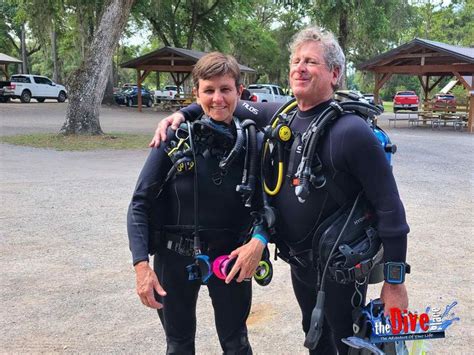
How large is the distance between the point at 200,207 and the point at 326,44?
3.00 feet

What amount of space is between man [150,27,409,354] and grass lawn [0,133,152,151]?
10.6m

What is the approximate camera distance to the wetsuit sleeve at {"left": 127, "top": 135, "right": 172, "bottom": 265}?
2.20 meters

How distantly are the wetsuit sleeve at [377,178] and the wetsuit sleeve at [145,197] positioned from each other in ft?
2.65

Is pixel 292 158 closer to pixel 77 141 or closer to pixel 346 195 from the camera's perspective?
pixel 346 195

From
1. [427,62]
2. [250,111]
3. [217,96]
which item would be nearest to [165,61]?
[427,62]

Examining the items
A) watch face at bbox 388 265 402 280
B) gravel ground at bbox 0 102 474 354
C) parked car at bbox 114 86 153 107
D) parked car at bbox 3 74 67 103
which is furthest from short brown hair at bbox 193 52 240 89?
parked car at bbox 114 86 153 107

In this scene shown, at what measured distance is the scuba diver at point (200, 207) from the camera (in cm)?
219

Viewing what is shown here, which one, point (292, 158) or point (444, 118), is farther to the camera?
point (444, 118)

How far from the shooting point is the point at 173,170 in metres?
2.22

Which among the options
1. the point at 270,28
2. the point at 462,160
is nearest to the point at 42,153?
the point at 462,160

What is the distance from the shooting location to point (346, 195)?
82.7 inches

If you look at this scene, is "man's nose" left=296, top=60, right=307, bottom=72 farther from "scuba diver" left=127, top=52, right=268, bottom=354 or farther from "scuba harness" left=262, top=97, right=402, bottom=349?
"scuba diver" left=127, top=52, right=268, bottom=354

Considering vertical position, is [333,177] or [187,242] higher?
[333,177]

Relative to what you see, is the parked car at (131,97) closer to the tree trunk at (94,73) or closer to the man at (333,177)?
the tree trunk at (94,73)
